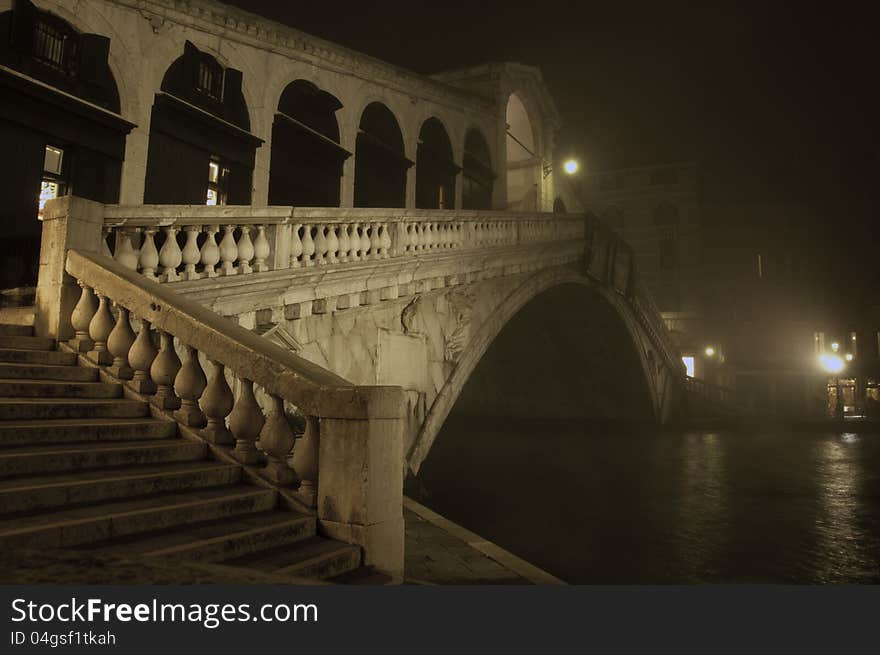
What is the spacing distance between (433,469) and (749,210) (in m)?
34.1

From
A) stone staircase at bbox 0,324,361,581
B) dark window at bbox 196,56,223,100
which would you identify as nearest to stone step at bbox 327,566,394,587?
stone staircase at bbox 0,324,361,581

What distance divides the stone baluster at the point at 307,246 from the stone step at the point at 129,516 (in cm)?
357

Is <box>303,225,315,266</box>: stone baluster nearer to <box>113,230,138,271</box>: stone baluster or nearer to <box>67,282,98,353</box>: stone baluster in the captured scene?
<box>113,230,138,271</box>: stone baluster

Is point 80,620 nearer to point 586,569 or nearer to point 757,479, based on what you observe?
point 586,569

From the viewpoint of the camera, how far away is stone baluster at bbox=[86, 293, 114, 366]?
16.4ft

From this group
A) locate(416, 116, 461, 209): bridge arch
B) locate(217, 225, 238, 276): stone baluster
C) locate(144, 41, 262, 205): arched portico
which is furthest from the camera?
locate(416, 116, 461, 209): bridge arch

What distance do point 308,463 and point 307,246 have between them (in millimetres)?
3784

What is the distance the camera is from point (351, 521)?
386cm

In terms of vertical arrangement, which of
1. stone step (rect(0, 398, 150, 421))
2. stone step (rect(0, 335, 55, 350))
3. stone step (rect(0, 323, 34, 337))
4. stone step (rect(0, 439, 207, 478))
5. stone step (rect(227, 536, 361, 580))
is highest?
stone step (rect(0, 323, 34, 337))

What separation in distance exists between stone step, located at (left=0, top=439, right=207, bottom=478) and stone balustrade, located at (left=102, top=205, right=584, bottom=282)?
2134 mm

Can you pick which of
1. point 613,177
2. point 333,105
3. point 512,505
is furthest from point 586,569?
point 613,177

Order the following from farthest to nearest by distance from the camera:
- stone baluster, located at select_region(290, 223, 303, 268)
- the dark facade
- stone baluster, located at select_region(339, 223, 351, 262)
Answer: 1. the dark facade
2. stone baluster, located at select_region(339, 223, 351, 262)
3. stone baluster, located at select_region(290, 223, 303, 268)

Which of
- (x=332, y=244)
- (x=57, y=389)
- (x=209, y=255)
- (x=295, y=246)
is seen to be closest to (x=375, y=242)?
(x=332, y=244)

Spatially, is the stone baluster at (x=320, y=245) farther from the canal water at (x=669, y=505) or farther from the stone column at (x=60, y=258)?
the canal water at (x=669, y=505)
